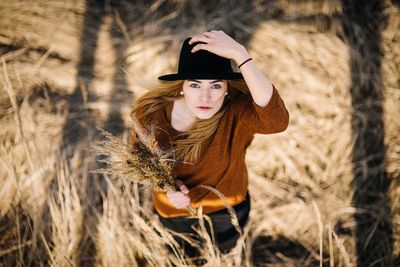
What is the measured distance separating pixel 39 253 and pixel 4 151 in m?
0.87

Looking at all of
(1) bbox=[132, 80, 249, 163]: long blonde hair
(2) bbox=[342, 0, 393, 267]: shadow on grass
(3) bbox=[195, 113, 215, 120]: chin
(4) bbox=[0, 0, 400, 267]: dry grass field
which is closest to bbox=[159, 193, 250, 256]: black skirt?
(4) bbox=[0, 0, 400, 267]: dry grass field

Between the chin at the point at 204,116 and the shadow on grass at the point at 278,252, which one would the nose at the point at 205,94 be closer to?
the chin at the point at 204,116

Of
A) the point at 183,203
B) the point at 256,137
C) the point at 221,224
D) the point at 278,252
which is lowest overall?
the point at 278,252

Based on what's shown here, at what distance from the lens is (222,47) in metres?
0.96

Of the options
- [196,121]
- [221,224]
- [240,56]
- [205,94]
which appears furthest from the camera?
[221,224]

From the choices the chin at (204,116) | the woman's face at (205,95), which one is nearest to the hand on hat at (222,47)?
the woman's face at (205,95)

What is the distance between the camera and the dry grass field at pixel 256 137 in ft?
6.79

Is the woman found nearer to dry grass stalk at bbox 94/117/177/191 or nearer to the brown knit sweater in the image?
the brown knit sweater

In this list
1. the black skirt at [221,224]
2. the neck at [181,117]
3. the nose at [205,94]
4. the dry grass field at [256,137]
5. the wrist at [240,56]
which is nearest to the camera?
the wrist at [240,56]

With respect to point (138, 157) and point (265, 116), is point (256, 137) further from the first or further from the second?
point (138, 157)

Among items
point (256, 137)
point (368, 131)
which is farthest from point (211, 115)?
point (368, 131)

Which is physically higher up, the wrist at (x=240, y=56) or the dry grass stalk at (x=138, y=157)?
the wrist at (x=240, y=56)

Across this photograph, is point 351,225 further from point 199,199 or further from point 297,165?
point 199,199

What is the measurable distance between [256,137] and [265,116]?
4.78ft
